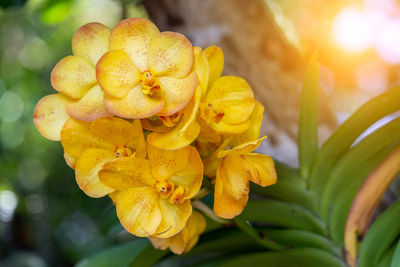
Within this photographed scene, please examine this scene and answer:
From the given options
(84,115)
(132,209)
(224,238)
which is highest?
(84,115)

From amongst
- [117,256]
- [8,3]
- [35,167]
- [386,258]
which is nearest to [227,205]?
[386,258]

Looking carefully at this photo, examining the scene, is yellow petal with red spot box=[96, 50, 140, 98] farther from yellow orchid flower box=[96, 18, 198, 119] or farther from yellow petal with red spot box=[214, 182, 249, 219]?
yellow petal with red spot box=[214, 182, 249, 219]

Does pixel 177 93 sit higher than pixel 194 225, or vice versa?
pixel 177 93

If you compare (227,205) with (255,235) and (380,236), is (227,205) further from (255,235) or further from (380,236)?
(380,236)

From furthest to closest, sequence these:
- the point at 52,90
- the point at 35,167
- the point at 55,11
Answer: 1. the point at 35,167
2. the point at 52,90
3. the point at 55,11

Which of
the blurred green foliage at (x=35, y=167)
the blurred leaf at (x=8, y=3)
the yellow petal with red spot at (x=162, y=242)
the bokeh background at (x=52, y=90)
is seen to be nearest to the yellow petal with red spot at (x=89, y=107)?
the yellow petal with red spot at (x=162, y=242)

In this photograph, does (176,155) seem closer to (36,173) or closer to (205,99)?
(205,99)

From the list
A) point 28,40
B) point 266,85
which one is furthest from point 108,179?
point 28,40
